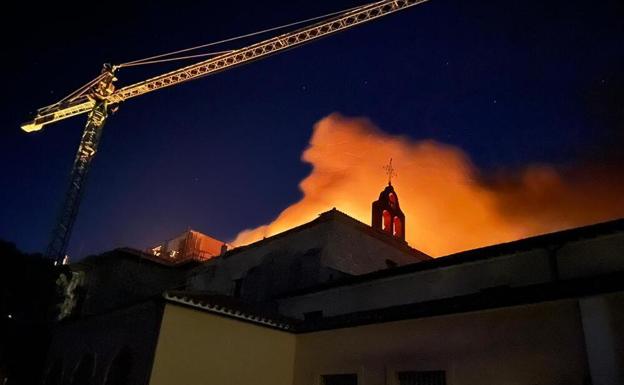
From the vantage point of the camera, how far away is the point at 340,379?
1413cm

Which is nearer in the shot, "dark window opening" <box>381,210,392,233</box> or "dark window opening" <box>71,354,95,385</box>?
"dark window opening" <box>71,354,95,385</box>

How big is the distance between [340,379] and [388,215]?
17.9 metres

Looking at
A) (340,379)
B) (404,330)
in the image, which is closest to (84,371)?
(340,379)

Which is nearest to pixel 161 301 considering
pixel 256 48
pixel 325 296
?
pixel 325 296

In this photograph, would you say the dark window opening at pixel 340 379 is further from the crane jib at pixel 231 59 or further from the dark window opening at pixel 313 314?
the crane jib at pixel 231 59

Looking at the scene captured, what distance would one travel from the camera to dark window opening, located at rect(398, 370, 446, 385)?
12062mm

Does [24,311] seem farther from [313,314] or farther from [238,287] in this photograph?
[313,314]

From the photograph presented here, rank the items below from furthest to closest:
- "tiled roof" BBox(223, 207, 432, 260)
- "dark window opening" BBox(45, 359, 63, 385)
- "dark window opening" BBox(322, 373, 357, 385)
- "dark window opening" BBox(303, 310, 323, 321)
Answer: "tiled roof" BBox(223, 207, 432, 260) → "dark window opening" BBox(303, 310, 323, 321) → "dark window opening" BBox(45, 359, 63, 385) → "dark window opening" BBox(322, 373, 357, 385)

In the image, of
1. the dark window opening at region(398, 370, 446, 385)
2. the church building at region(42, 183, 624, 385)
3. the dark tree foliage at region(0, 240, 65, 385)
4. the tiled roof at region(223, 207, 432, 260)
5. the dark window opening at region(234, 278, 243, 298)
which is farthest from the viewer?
the dark window opening at region(234, 278, 243, 298)

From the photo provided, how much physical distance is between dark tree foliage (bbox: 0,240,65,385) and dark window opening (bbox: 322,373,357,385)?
17811 millimetres

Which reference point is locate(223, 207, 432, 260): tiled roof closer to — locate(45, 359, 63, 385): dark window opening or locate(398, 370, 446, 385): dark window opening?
locate(45, 359, 63, 385): dark window opening

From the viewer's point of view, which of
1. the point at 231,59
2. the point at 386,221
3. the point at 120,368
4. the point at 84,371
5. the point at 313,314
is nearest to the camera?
the point at 120,368

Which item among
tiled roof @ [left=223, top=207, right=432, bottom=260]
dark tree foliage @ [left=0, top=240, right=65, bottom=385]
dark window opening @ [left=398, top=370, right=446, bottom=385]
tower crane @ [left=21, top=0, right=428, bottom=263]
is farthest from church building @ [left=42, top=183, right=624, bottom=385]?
tower crane @ [left=21, top=0, right=428, bottom=263]

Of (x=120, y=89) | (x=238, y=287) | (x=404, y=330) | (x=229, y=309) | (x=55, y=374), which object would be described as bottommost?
(x=55, y=374)
